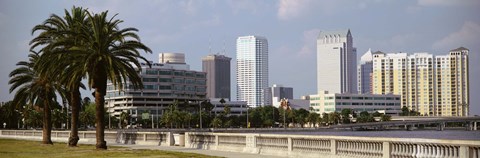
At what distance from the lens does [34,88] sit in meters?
57.1

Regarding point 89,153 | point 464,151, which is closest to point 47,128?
point 89,153

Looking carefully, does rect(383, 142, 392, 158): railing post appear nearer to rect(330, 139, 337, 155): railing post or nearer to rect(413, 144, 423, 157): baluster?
rect(413, 144, 423, 157): baluster

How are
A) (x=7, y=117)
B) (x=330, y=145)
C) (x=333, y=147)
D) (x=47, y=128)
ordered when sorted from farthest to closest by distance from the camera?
(x=7, y=117) < (x=47, y=128) < (x=330, y=145) < (x=333, y=147)

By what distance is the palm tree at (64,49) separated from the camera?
1667 inches

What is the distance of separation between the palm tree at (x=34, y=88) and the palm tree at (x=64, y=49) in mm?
6403

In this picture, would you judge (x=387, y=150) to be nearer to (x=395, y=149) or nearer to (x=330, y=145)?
(x=395, y=149)

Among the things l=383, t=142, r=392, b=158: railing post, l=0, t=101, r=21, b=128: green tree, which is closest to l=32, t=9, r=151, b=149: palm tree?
l=383, t=142, r=392, b=158: railing post

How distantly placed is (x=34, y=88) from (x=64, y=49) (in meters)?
15.3

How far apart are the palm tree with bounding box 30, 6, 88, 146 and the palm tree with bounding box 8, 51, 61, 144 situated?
6.40 m

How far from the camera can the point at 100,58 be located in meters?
40.8

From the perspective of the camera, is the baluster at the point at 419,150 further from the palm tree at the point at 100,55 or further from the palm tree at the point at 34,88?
the palm tree at the point at 34,88

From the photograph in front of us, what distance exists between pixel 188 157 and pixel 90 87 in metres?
15.0

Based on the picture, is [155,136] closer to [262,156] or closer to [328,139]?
[262,156]

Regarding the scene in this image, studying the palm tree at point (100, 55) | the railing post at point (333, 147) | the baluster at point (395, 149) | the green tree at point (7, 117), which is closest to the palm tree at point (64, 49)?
the palm tree at point (100, 55)
